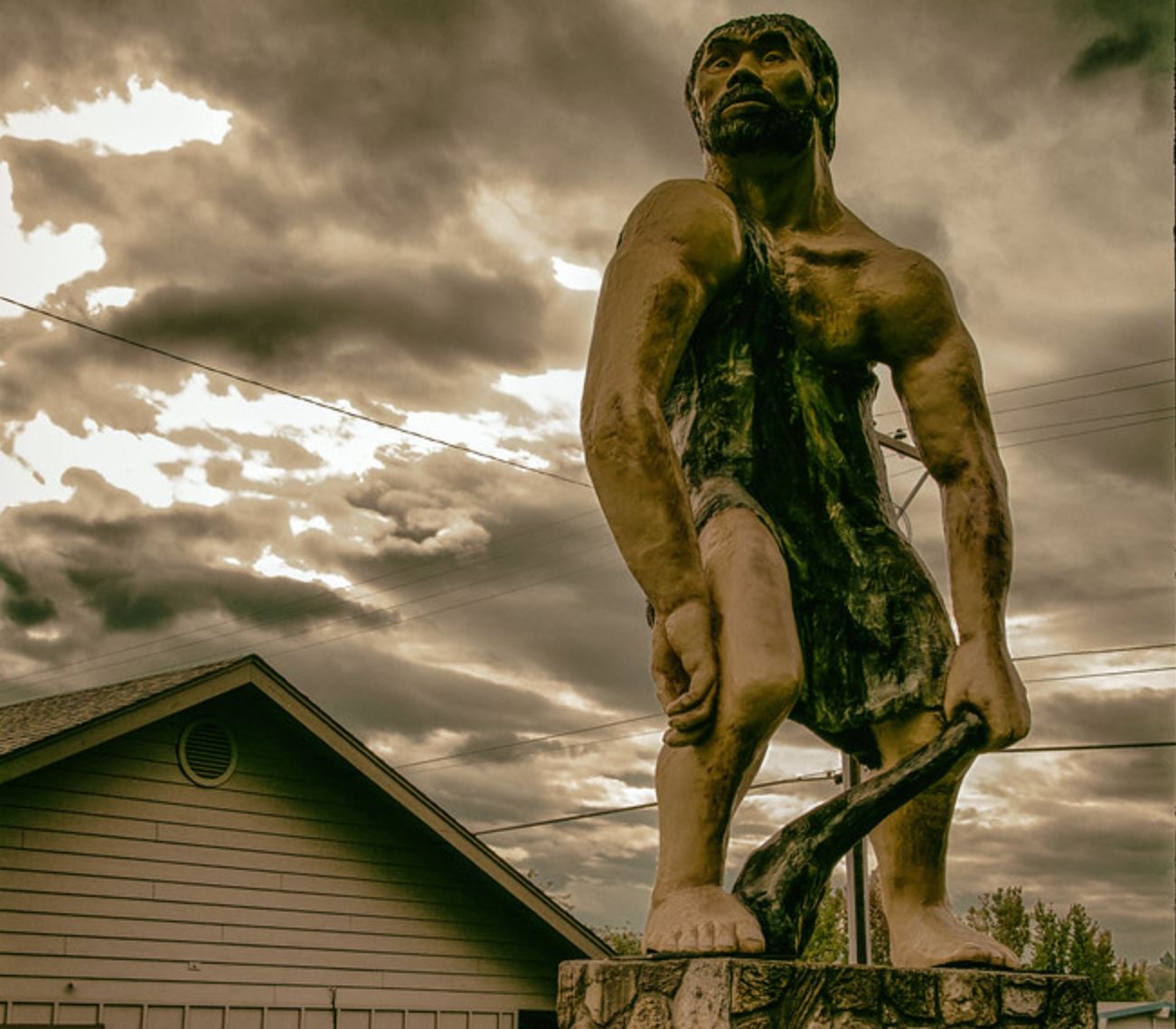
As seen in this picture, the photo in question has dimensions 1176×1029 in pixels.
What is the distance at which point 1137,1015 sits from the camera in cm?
3075

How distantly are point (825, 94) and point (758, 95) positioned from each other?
10.4 inches

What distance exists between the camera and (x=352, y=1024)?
1262 cm

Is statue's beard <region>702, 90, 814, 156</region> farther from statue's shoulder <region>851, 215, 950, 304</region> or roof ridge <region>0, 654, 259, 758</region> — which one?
roof ridge <region>0, 654, 259, 758</region>

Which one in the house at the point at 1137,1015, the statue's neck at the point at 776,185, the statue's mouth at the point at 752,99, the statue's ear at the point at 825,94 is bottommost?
the house at the point at 1137,1015

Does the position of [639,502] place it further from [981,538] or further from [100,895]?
[100,895]

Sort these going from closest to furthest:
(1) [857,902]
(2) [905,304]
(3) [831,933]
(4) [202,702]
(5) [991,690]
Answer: (5) [991,690]
(2) [905,304]
(4) [202,702]
(1) [857,902]
(3) [831,933]

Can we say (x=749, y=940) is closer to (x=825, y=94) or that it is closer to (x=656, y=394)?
(x=656, y=394)

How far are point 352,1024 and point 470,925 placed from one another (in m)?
1.55

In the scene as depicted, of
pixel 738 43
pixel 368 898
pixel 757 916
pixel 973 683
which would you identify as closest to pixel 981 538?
pixel 973 683

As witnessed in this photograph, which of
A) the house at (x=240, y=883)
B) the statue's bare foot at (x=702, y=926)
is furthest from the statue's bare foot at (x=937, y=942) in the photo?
the house at (x=240, y=883)

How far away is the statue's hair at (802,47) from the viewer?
358 cm

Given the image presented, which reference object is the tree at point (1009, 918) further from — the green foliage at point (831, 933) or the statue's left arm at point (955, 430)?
the statue's left arm at point (955, 430)

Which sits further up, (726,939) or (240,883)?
(240,883)

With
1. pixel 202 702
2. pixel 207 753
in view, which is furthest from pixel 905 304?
pixel 207 753
